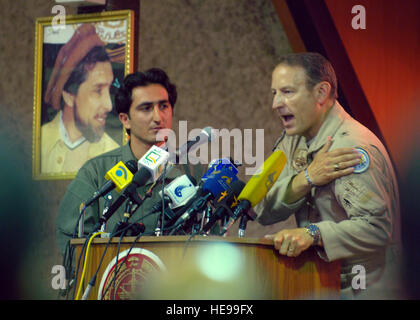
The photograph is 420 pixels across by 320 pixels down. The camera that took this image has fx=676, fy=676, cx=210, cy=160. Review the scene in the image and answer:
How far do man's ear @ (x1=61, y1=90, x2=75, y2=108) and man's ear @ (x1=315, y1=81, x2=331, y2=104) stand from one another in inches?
95.2

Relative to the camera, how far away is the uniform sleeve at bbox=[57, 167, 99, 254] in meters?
2.96

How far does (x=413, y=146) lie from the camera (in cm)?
333

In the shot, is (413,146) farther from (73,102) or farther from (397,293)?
(73,102)

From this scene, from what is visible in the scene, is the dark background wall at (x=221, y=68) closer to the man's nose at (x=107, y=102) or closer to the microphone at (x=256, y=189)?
the man's nose at (x=107, y=102)

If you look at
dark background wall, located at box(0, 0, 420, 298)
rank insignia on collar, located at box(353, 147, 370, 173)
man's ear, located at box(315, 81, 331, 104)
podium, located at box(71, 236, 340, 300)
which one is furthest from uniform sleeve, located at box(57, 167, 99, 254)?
dark background wall, located at box(0, 0, 420, 298)

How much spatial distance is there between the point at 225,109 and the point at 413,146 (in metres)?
1.37

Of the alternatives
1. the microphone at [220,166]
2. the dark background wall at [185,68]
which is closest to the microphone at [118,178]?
the microphone at [220,166]

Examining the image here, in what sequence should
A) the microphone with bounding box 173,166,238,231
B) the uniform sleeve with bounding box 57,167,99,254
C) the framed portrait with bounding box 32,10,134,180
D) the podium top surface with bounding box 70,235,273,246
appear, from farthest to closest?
1. the framed portrait with bounding box 32,10,134,180
2. the uniform sleeve with bounding box 57,167,99,254
3. the microphone with bounding box 173,166,238,231
4. the podium top surface with bounding box 70,235,273,246

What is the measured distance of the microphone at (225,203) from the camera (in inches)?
82.8

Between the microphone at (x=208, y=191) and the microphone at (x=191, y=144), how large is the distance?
0.22m

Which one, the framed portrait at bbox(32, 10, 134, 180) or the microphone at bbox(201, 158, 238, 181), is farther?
the framed portrait at bbox(32, 10, 134, 180)

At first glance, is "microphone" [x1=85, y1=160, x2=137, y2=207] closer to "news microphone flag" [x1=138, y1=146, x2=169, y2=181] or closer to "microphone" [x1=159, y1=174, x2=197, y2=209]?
"news microphone flag" [x1=138, y1=146, x2=169, y2=181]

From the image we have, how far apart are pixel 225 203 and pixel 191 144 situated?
0.32 metres

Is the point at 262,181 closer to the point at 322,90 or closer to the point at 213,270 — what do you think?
the point at 213,270
